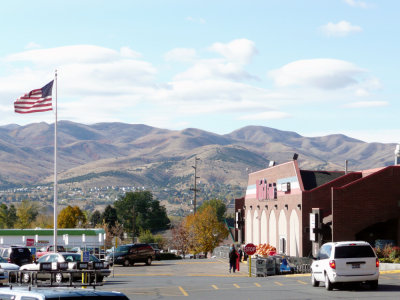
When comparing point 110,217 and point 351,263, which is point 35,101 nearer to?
point 351,263

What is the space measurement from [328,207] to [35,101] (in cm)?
2366

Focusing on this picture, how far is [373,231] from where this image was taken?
171 feet

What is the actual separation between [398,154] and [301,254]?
38.9 ft

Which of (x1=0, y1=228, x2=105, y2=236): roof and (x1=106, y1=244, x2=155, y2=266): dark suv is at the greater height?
(x1=0, y1=228, x2=105, y2=236): roof

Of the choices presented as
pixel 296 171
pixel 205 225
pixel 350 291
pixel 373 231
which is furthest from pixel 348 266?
pixel 205 225

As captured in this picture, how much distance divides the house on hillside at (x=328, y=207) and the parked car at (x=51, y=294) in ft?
135

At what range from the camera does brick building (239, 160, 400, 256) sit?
49.9 m

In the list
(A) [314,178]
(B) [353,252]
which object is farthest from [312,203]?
(B) [353,252]

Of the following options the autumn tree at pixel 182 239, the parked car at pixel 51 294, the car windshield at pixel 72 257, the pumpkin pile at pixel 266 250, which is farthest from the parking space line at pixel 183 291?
the autumn tree at pixel 182 239

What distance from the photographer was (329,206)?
54.4 m

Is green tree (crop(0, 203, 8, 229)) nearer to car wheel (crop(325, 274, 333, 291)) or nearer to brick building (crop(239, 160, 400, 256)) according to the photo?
brick building (crop(239, 160, 400, 256))

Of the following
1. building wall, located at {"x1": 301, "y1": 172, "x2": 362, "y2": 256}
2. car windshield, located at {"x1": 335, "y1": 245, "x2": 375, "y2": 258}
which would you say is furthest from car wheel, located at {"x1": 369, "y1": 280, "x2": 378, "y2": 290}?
building wall, located at {"x1": 301, "y1": 172, "x2": 362, "y2": 256}

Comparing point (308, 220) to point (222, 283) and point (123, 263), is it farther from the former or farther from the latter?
point (222, 283)

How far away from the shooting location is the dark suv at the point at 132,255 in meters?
56.5
